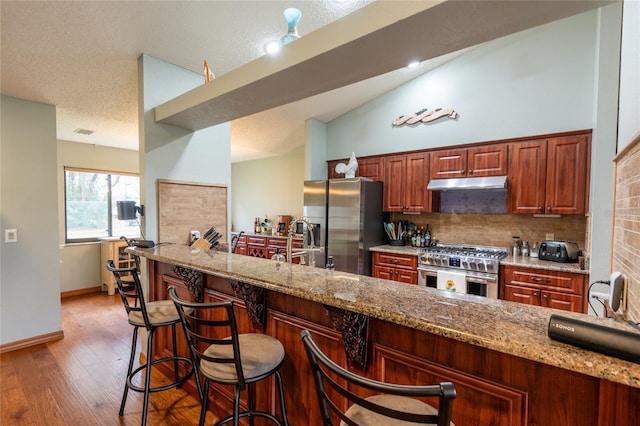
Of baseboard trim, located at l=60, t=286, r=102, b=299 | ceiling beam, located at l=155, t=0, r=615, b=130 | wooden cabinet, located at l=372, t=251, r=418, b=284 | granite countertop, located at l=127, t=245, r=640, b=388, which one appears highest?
ceiling beam, located at l=155, t=0, r=615, b=130

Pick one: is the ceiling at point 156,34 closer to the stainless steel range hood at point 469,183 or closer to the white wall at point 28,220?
the white wall at point 28,220

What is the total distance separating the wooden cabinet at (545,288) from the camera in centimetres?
273

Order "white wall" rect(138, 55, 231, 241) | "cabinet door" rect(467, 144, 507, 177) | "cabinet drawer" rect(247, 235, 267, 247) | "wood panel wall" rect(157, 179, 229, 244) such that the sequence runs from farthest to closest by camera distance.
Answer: "cabinet drawer" rect(247, 235, 267, 247), "cabinet door" rect(467, 144, 507, 177), "wood panel wall" rect(157, 179, 229, 244), "white wall" rect(138, 55, 231, 241)

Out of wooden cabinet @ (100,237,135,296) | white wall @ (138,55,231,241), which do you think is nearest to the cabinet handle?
white wall @ (138,55,231,241)

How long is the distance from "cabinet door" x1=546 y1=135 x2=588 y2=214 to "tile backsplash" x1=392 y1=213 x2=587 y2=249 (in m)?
0.33

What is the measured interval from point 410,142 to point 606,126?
2083 mm

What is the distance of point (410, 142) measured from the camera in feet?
13.6

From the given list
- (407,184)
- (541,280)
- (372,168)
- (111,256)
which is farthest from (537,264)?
(111,256)

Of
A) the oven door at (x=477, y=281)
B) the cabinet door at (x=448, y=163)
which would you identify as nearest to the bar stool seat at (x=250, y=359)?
the oven door at (x=477, y=281)

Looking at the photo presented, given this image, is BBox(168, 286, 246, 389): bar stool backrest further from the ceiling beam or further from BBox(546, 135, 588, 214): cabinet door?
BBox(546, 135, 588, 214): cabinet door

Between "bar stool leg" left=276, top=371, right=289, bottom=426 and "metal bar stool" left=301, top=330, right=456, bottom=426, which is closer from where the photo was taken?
"metal bar stool" left=301, top=330, right=456, bottom=426

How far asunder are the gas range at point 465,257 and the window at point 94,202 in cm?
473

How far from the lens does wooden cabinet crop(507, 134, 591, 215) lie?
3021mm

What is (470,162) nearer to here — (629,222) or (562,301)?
(562,301)
